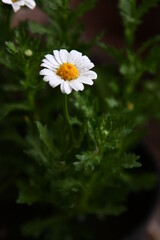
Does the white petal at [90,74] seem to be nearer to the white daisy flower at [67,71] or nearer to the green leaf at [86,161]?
the white daisy flower at [67,71]

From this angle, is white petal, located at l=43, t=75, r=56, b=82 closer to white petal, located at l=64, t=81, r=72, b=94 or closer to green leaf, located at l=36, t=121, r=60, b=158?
white petal, located at l=64, t=81, r=72, b=94

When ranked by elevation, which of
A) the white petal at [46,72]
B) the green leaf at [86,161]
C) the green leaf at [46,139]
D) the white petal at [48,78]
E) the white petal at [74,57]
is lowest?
the green leaf at [86,161]

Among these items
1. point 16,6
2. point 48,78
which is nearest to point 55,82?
point 48,78

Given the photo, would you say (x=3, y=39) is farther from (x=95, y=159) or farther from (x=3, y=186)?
(x=3, y=186)

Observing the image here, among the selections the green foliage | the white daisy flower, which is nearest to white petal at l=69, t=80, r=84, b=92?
the white daisy flower

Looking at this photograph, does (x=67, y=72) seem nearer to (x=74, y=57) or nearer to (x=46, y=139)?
(x=74, y=57)

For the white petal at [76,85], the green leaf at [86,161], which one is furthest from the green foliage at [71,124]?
the white petal at [76,85]

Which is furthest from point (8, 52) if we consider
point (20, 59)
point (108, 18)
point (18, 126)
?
point (108, 18)
